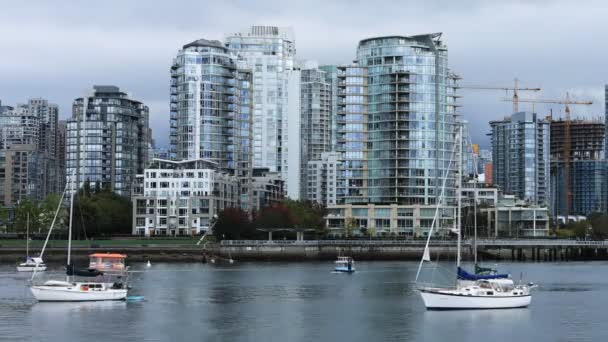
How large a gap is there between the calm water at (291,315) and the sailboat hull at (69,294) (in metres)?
1.12

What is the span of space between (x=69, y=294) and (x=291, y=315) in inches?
895

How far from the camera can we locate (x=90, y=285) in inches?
4195

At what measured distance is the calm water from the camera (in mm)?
83562

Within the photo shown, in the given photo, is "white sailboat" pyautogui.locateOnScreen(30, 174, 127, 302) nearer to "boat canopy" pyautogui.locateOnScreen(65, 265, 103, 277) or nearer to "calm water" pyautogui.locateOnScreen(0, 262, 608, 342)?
"calm water" pyautogui.locateOnScreen(0, 262, 608, 342)

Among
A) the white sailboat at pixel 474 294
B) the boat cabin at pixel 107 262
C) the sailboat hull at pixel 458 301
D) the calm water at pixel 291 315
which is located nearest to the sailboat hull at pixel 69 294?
the calm water at pixel 291 315

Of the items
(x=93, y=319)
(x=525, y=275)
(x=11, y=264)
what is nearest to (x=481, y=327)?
(x=93, y=319)

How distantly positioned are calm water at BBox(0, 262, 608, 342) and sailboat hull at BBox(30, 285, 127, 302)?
3.67 feet

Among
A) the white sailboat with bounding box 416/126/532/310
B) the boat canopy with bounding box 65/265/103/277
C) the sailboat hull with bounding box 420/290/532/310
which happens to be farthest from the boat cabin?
the white sailboat with bounding box 416/126/532/310

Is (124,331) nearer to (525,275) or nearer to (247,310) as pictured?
(247,310)

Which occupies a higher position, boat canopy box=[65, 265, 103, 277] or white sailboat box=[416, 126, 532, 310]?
boat canopy box=[65, 265, 103, 277]

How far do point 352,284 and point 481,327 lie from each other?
52.1m

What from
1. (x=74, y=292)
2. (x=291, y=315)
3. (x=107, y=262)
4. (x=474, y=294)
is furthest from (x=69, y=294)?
(x=474, y=294)

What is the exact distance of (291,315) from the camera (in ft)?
322

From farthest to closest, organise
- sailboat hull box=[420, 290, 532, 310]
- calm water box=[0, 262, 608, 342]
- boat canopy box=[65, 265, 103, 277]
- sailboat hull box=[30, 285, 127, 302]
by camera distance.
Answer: boat canopy box=[65, 265, 103, 277], sailboat hull box=[30, 285, 127, 302], sailboat hull box=[420, 290, 532, 310], calm water box=[0, 262, 608, 342]
